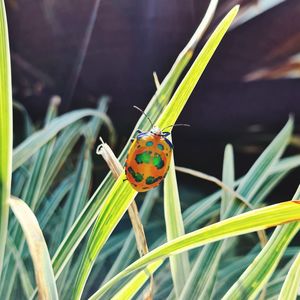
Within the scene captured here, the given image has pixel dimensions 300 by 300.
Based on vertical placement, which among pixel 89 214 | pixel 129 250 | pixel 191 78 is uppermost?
pixel 191 78

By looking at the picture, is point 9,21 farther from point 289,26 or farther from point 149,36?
point 289,26

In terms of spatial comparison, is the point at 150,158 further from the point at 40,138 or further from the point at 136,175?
the point at 40,138

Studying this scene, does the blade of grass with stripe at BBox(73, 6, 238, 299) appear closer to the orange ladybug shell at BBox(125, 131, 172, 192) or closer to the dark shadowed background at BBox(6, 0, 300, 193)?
the orange ladybug shell at BBox(125, 131, 172, 192)

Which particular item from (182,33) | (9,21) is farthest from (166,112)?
(9,21)

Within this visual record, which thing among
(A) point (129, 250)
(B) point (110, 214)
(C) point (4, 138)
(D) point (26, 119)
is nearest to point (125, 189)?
(B) point (110, 214)

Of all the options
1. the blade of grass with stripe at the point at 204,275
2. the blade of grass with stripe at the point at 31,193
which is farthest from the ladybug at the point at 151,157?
the blade of grass with stripe at the point at 31,193

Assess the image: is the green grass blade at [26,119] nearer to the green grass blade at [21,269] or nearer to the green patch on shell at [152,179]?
the green grass blade at [21,269]
